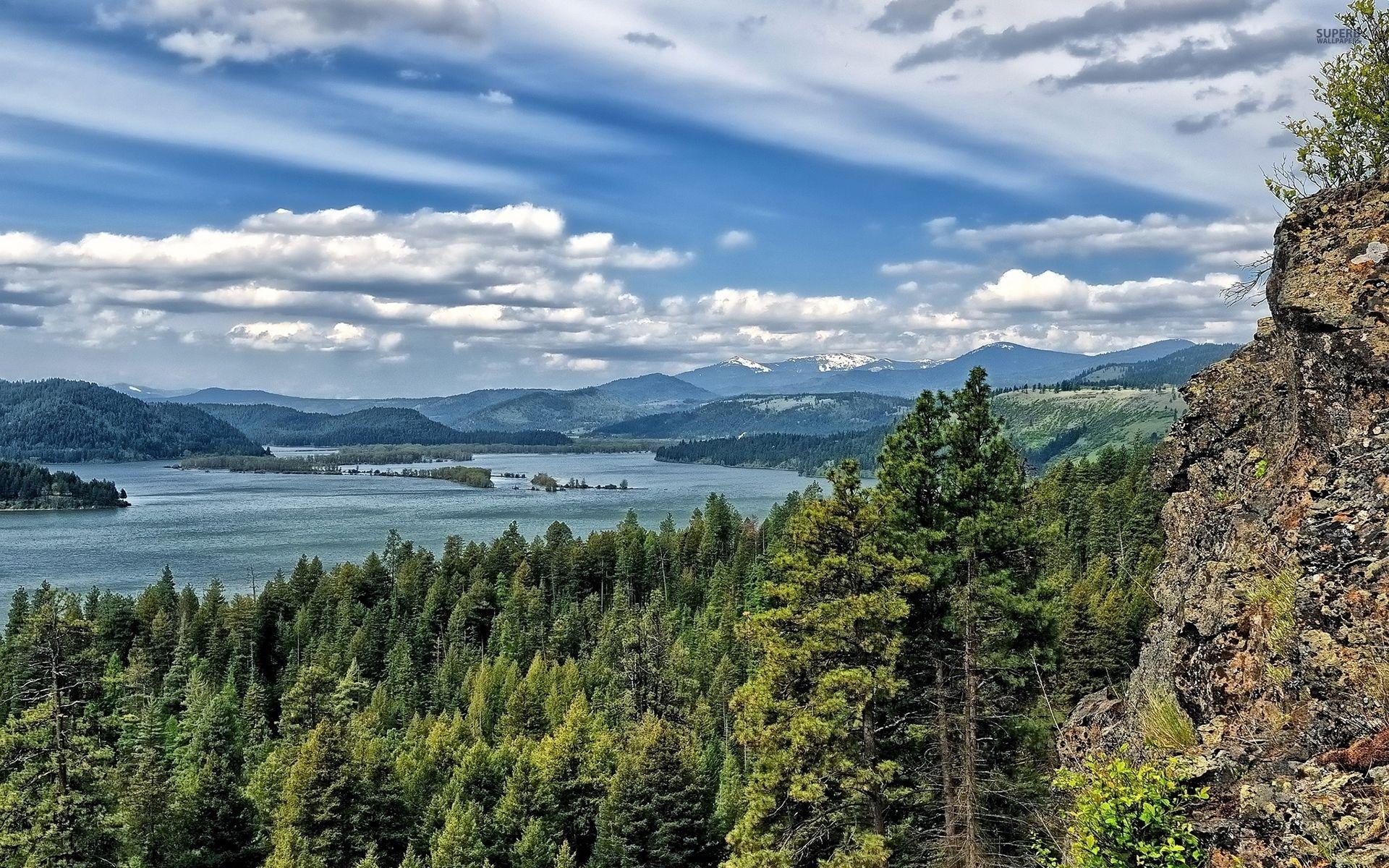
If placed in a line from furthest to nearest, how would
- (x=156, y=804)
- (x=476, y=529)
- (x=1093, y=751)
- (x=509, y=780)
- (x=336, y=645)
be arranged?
1. (x=476, y=529)
2. (x=336, y=645)
3. (x=509, y=780)
4. (x=156, y=804)
5. (x=1093, y=751)

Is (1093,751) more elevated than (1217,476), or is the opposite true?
(1217,476)

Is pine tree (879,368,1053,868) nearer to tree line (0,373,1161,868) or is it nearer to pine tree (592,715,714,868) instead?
tree line (0,373,1161,868)

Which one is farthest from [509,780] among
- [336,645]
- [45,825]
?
[336,645]

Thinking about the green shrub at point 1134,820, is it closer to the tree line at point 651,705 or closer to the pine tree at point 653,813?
the tree line at point 651,705

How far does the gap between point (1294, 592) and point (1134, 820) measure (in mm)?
3140

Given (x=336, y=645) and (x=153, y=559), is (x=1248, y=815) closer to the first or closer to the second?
(x=336, y=645)

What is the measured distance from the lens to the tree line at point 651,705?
1753cm

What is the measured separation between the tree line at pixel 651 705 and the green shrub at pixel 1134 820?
→ 4.38 metres

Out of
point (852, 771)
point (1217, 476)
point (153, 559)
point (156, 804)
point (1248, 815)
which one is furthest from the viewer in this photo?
point (153, 559)

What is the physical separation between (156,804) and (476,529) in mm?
137447

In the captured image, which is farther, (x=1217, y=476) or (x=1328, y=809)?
(x=1217, y=476)

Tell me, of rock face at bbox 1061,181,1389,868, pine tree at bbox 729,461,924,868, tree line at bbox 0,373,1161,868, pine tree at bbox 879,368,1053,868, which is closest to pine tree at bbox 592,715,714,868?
tree line at bbox 0,373,1161,868

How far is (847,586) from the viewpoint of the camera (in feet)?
58.9

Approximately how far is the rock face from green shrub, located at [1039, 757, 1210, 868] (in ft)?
0.85
